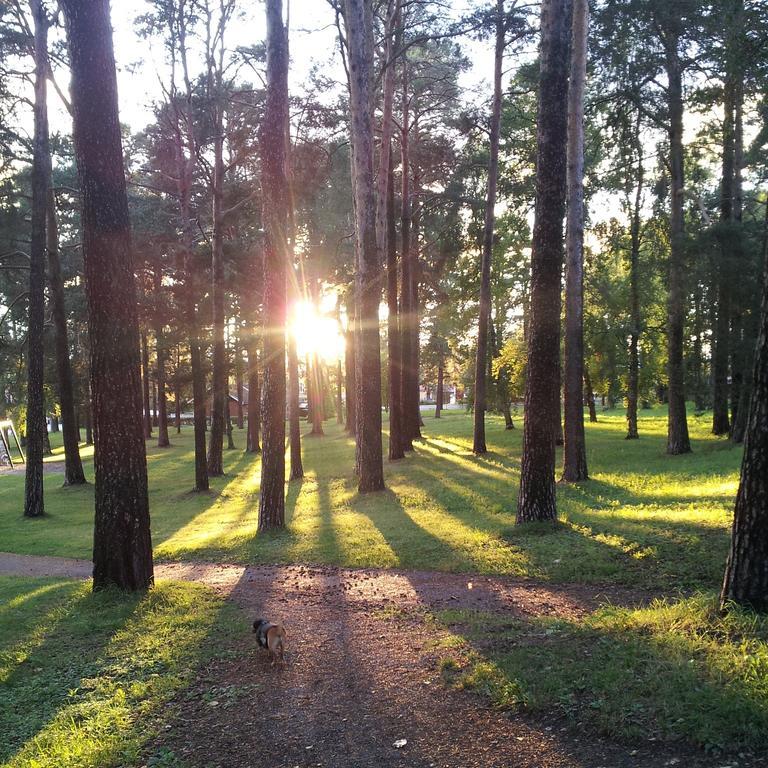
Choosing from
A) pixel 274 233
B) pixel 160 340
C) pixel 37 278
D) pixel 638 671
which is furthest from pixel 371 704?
pixel 160 340

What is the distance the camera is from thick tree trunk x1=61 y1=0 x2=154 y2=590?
6.86 m

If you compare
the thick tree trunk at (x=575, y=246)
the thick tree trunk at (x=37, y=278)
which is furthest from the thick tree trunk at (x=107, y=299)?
the thick tree trunk at (x=37, y=278)

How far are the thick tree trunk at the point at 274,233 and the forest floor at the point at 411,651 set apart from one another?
1.85 metres

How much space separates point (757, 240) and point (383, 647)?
1646cm

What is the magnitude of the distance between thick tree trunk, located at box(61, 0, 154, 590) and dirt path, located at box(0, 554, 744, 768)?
1791mm

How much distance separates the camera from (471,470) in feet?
55.1

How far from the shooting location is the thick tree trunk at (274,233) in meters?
10.1

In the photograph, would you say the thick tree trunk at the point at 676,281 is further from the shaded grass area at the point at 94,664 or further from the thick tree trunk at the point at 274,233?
the shaded grass area at the point at 94,664

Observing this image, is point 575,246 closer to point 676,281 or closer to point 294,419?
point 676,281

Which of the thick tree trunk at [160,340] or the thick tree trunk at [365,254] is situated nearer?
A: the thick tree trunk at [365,254]

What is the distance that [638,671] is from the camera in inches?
155

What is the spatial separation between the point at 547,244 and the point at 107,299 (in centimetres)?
567

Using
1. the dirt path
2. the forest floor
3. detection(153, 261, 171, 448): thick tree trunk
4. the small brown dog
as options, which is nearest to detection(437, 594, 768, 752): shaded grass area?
the forest floor

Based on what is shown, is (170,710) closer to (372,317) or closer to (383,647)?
(383,647)
